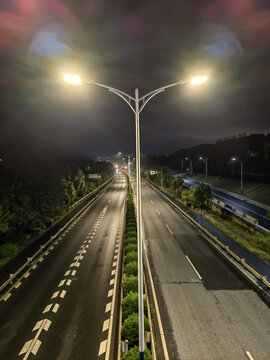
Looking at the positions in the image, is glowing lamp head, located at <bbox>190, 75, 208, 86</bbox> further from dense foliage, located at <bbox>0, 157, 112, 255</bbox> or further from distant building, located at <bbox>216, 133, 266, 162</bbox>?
distant building, located at <bbox>216, 133, 266, 162</bbox>

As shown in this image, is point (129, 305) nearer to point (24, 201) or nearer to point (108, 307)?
point (108, 307)

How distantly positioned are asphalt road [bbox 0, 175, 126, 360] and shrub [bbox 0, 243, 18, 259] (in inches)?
113

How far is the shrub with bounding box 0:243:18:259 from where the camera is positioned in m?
19.0

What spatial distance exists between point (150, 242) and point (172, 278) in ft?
25.4

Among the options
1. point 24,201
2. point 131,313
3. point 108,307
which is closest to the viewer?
point 131,313

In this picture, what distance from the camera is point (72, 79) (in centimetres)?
827

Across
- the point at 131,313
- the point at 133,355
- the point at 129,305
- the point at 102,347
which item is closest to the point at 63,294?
the point at 102,347

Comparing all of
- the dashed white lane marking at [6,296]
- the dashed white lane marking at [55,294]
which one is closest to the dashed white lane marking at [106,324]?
the dashed white lane marking at [55,294]

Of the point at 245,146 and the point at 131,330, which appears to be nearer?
the point at 131,330

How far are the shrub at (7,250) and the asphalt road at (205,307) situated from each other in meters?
13.3

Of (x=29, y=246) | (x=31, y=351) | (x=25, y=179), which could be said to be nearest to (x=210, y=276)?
(x=31, y=351)

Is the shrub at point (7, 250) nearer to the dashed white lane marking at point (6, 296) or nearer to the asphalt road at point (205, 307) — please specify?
the dashed white lane marking at point (6, 296)

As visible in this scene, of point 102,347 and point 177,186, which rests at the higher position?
point 177,186

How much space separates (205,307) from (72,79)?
48.4 ft
